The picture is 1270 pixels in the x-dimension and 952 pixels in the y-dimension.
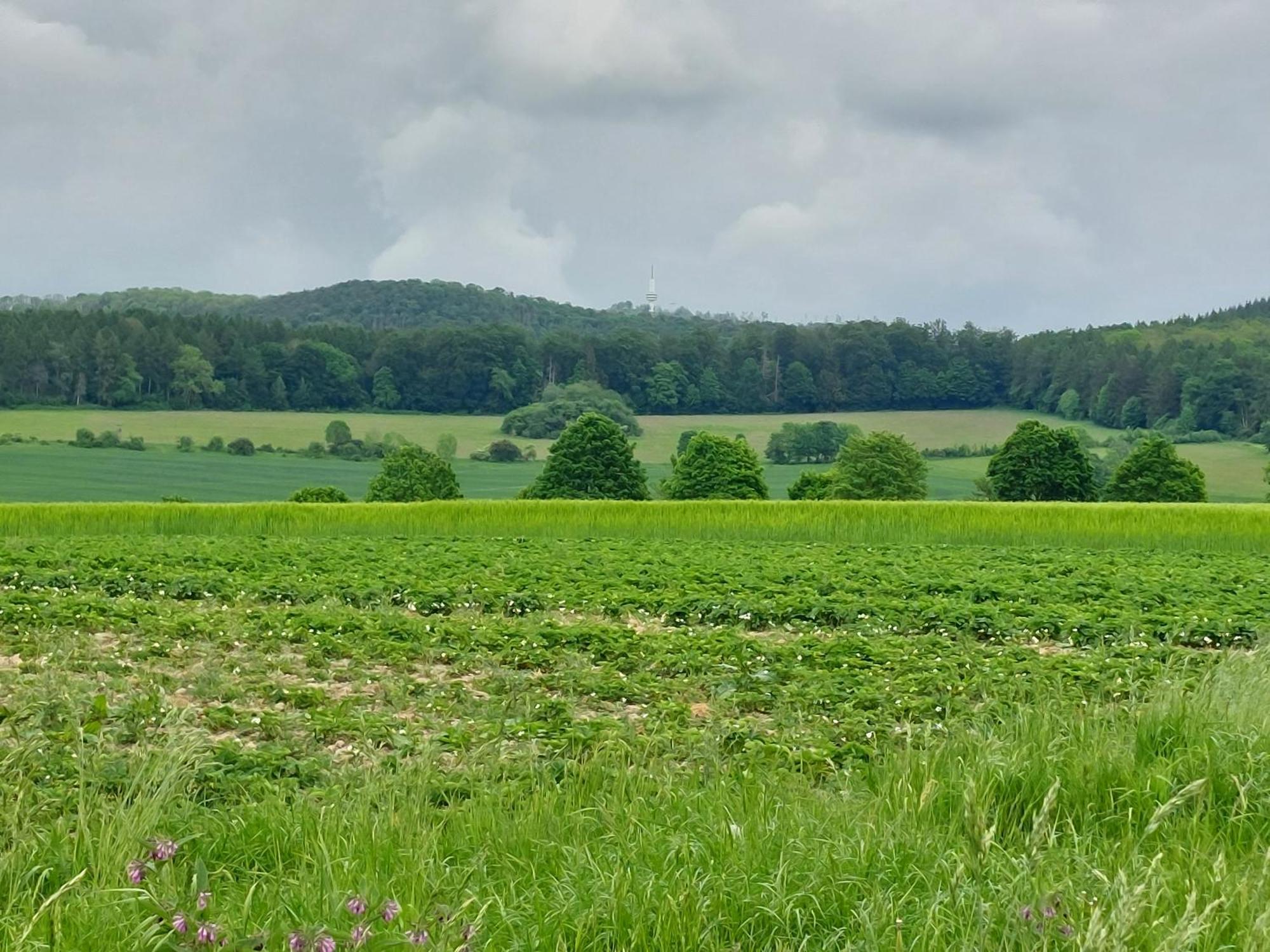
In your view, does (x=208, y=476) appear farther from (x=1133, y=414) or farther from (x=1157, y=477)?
(x=1133, y=414)

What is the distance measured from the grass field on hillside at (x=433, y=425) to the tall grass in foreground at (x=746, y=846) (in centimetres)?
5355

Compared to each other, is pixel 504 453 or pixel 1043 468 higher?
pixel 504 453

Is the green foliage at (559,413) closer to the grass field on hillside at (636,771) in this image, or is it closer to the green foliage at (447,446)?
the green foliage at (447,446)

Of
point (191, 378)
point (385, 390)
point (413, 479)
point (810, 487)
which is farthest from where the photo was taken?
point (385, 390)

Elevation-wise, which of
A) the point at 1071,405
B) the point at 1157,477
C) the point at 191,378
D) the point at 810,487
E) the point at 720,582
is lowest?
the point at 720,582

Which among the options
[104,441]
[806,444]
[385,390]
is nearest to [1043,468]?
[806,444]

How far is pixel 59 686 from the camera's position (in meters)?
8.43

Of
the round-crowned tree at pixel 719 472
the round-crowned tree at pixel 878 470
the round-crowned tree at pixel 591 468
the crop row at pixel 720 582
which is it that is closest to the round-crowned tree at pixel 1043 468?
the round-crowned tree at pixel 878 470

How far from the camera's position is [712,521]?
25.9 metres

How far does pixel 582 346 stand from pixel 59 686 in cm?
6756

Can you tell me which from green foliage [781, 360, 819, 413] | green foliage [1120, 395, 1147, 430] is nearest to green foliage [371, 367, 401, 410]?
green foliage [781, 360, 819, 413]

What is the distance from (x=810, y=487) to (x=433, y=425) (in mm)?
32844

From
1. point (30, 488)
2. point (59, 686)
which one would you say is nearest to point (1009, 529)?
point (59, 686)

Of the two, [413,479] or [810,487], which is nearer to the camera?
[413,479]
